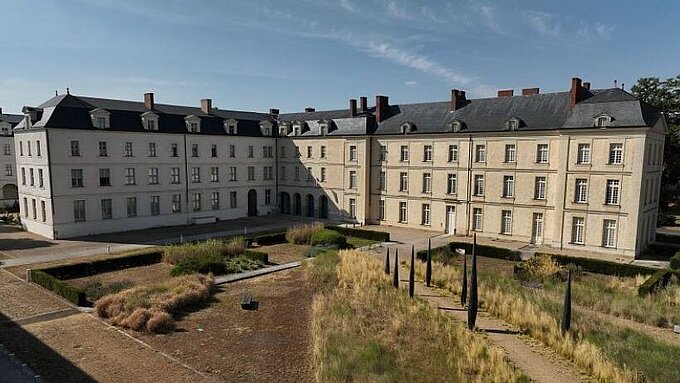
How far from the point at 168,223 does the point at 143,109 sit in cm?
964

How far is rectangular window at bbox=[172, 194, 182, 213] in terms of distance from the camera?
36875mm

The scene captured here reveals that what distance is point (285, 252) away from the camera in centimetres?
2811

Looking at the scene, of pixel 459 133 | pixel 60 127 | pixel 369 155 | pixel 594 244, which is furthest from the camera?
pixel 369 155

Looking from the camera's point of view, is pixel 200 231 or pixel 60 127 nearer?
pixel 60 127

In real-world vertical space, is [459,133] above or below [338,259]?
above

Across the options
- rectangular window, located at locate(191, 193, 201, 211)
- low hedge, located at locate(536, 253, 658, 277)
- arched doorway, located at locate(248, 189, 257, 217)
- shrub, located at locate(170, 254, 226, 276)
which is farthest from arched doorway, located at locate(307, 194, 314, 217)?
low hedge, located at locate(536, 253, 658, 277)

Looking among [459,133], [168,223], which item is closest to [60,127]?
[168,223]

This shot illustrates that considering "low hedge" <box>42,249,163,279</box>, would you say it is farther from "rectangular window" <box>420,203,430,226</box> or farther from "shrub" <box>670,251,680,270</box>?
"shrub" <box>670,251,680,270</box>

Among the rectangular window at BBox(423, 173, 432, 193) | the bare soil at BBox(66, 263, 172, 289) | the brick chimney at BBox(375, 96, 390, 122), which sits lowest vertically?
the bare soil at BBox(66, 263, 172, 289)

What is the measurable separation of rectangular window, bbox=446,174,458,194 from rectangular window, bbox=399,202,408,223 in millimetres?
4140

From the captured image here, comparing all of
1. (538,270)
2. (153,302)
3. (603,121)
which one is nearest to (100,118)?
(153,302)

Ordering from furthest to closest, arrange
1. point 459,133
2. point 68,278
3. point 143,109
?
point 143,109, point 459,133, point 68,278

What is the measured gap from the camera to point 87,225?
32031mm

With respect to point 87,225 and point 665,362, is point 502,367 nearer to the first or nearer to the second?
point 665,362
